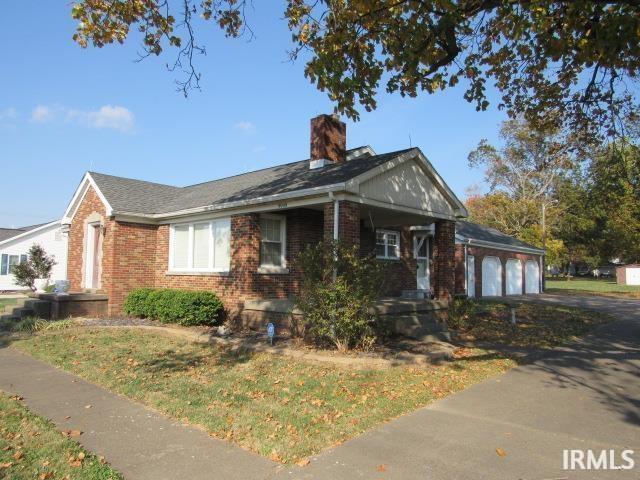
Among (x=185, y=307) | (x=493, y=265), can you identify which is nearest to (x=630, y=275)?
(x=493, y=265)

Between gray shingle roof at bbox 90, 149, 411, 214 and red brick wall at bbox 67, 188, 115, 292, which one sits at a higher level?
gray shingle roof at bbox 90, 149, 411, 214

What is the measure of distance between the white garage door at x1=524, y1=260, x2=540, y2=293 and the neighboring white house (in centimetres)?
2926

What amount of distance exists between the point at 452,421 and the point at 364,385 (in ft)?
5.64

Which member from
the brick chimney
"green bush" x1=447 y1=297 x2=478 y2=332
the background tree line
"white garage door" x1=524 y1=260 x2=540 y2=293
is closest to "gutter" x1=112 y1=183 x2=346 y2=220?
the brick chimney

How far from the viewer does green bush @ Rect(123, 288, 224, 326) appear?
12.6m

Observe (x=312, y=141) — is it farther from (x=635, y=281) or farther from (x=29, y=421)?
(x=635, y=281)

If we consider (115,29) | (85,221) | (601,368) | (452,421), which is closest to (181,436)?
(452,421)

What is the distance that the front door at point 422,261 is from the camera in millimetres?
18531

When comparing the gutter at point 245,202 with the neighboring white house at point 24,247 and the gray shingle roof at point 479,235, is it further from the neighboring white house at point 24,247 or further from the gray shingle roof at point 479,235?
the neighboring white house at point 24,247

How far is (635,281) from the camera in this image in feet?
169

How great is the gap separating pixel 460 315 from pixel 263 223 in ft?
20.1

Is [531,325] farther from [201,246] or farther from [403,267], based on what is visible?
[201,246]

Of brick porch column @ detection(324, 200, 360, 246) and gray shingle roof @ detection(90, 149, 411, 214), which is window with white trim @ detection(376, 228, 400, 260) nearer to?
gray shingle roof @ detection(90, 149, 411, 214)

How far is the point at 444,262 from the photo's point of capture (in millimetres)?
14570
